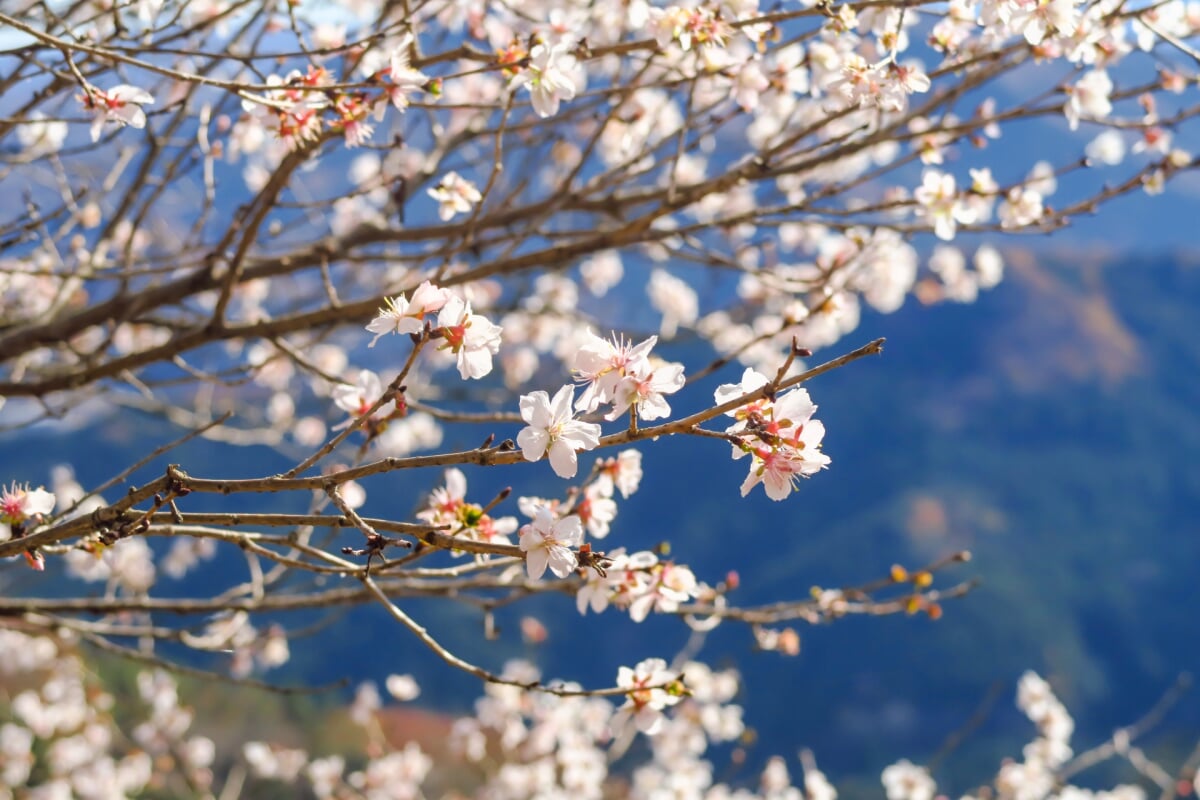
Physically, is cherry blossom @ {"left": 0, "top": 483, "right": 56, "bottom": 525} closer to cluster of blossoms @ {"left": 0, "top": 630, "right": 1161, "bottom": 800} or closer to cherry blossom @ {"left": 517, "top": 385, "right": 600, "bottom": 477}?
cherry blossom @ {"left": 517, "top": 385, "right": 600, "bottom": 477}

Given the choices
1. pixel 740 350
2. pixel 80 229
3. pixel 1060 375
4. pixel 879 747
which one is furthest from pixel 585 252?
pixel 1060 375

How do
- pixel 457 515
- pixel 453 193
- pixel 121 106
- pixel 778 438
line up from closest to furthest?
pixel 778 438 → pixel 457 515 → pixel 121 106 → pixel 453 193

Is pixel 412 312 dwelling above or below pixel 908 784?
above

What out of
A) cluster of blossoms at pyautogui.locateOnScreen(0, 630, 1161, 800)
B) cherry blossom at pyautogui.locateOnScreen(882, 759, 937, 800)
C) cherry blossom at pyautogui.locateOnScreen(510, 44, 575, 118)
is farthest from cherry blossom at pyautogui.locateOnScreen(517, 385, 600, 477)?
cherry blossom at pyautogui.locateOnScreen(882, 759, 937, 800)

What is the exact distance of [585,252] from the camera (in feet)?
8.41

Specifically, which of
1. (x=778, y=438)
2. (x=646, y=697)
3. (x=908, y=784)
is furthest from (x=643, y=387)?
(x=908, y=784)

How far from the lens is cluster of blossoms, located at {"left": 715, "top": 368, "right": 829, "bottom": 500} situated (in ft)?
3.83

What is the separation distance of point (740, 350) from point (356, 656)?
14884 millimetres

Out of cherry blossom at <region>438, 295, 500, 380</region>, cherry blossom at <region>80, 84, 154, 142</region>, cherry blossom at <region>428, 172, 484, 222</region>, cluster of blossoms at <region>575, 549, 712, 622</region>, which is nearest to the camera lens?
cherry blossom at <region>438, 295, 500, 380</region>

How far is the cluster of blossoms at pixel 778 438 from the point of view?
1166 mm

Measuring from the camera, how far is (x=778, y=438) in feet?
3.82

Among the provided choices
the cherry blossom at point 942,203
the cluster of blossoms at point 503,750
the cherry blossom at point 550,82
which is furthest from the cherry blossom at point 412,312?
the cluster of blossoms at point 503,750

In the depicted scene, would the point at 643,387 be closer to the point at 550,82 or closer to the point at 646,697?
the point at 646,697

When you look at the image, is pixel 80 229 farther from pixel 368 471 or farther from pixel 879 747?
pixel 879 747
